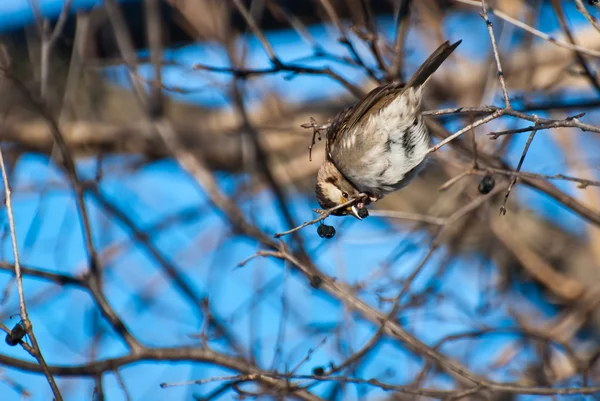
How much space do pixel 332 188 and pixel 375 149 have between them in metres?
0.29

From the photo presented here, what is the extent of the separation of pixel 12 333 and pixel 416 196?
472 centimetres

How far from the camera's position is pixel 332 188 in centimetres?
352

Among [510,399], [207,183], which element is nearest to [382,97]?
[207,183]

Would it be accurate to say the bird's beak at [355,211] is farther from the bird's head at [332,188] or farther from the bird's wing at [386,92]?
the bird's wing at [386,92]

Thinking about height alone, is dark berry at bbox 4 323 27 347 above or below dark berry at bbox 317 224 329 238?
below

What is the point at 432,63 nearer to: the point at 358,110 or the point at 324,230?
the point at 358,110

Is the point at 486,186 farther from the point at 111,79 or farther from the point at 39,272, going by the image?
the point at 111,79

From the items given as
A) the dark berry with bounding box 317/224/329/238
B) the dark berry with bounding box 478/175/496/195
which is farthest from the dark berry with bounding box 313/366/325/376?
the dark berry with bounding box 478/175/496/195

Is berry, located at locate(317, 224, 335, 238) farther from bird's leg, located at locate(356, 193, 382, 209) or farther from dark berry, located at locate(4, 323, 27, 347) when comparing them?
dark berry, located at locate(4, 323, 27, 347)

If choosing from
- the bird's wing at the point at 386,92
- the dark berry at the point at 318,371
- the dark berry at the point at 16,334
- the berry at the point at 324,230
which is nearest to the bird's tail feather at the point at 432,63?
the bird's wing at the point at 386,92

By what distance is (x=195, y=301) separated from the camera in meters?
5.08

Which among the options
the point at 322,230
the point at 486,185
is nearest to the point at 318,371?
the point at 322,230

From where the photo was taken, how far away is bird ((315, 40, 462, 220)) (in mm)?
3379

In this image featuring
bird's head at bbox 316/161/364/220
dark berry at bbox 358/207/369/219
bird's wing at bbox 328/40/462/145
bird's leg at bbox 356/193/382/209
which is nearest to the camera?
bird's wing at bbox 328/40/462/145
